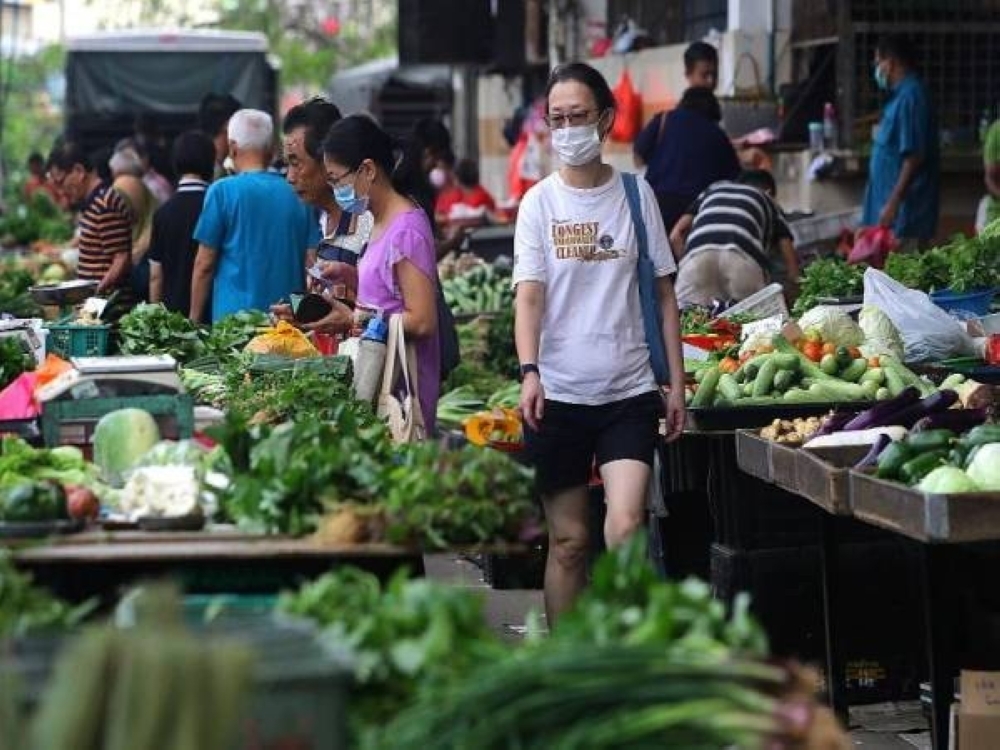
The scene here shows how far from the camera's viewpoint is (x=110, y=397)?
259 inches

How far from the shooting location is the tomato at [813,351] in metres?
9.41

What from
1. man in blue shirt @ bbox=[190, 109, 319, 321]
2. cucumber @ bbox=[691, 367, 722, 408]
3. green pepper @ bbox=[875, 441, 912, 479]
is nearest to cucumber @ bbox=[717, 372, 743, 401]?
cucumber @ bbox=[691, 367, 722, 408]

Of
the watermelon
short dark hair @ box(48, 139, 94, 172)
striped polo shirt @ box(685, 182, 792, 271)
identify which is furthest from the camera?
short dark hair @ box(48, 139, 94, 172)

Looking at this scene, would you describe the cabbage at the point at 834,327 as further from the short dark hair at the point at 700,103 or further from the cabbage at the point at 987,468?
the short dark hair at the point at 700,103

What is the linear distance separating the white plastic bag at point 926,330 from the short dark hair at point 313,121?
8.30 feet

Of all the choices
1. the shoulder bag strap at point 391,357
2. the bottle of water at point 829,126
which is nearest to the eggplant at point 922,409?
the shoulder bag strap at point 391,357

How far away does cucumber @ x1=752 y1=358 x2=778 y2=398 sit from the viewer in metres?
8.86

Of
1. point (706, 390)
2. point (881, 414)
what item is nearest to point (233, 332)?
point (706, 390)

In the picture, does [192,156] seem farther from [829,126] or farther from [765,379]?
[829,126]

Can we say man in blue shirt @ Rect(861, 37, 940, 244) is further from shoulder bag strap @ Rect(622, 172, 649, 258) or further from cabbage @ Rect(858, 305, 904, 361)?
shoulder bag strap @ Rect(622, 172, 649, 258)

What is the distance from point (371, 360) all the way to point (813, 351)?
2219 millimetres

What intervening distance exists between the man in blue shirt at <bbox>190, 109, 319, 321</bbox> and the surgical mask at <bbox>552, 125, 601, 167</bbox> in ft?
11.7

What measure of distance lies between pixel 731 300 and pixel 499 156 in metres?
16.7

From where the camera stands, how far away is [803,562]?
8.38 metres
